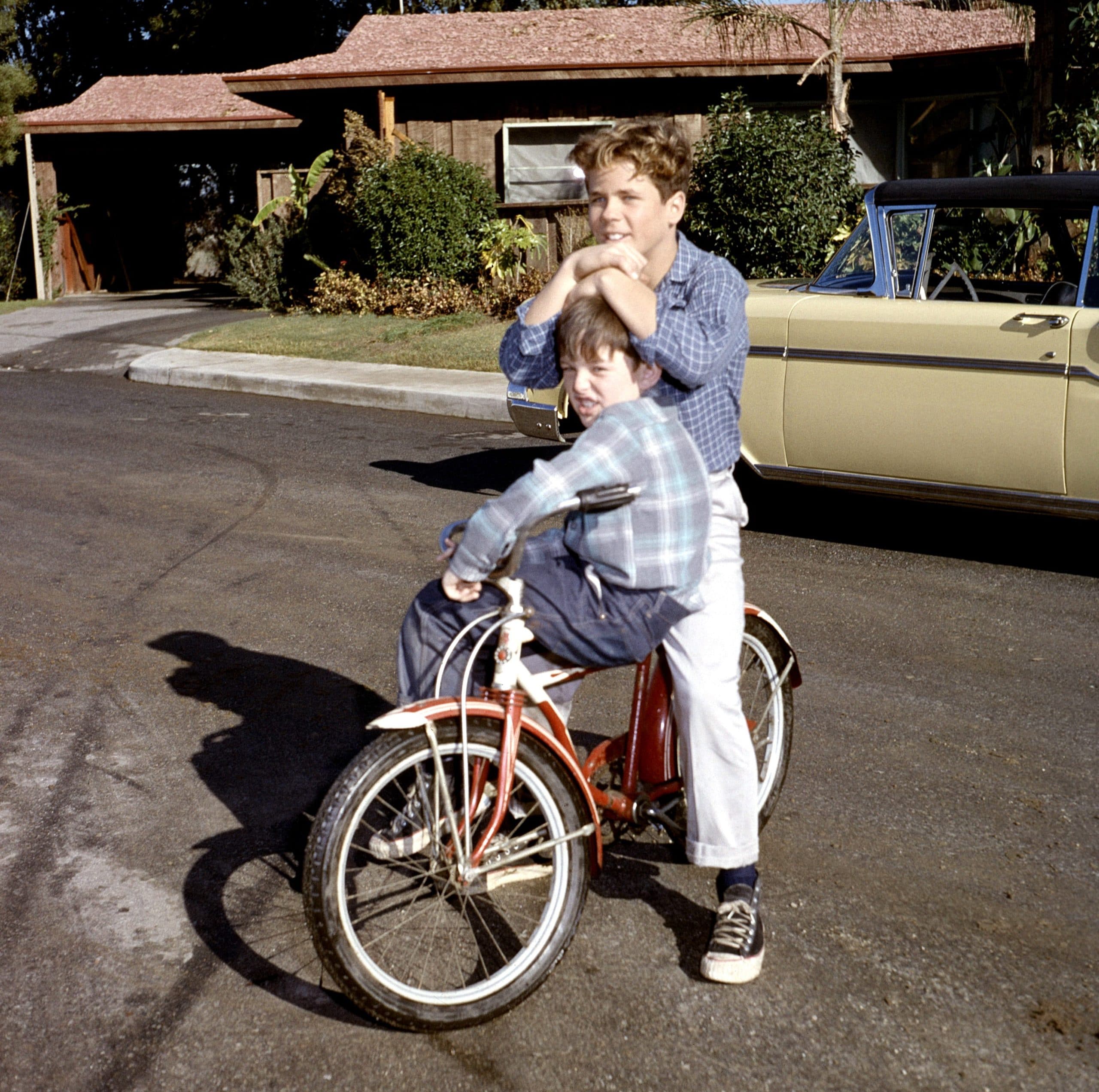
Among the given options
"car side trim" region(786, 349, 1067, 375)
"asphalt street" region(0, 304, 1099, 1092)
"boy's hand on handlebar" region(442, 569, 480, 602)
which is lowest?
"asphalt street" region(0, 304, 1099, 1092)

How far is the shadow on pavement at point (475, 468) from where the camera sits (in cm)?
836

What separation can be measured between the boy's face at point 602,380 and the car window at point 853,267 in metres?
4.42

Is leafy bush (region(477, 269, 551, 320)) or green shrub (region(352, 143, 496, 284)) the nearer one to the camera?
leafy bush (region(477, 269, 551, 320))

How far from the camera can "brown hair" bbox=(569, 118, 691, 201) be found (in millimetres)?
2846

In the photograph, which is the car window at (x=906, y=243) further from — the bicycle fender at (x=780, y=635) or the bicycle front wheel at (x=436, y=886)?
the bicycle front wheel at (x=436, y=886)

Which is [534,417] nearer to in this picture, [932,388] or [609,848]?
[932,388]

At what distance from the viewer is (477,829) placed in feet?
9.52

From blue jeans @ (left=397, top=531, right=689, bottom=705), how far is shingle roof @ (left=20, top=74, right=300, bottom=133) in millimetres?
23001

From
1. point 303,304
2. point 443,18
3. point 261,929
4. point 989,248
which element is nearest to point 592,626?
point 261,929

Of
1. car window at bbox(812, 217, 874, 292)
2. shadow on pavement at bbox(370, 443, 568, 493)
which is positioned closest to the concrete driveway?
shadow on pavement at bbox(370, 443, 568, 493)

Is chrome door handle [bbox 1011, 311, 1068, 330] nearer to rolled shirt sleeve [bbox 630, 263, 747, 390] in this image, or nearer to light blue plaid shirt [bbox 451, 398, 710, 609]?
rolled shirt sleeve [bbox 630, 263, 747, 390]

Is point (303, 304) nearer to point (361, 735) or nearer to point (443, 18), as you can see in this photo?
point (443, 18)

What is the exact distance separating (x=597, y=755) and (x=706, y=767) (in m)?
0.41

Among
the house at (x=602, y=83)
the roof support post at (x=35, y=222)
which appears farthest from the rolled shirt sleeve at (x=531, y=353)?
the roof support post at (x=35, y=222)
